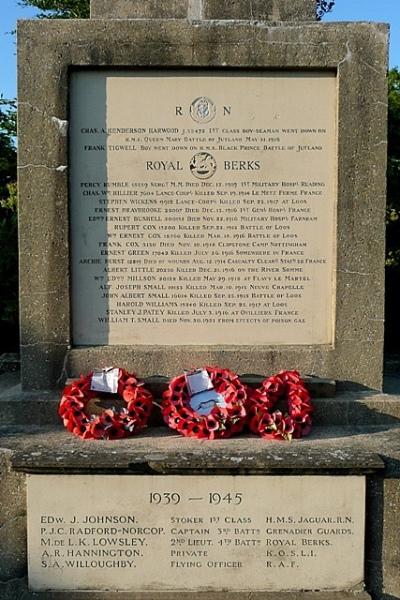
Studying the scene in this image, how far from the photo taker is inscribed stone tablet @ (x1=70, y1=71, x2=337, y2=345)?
3.77 m

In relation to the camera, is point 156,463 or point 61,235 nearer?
point 156,463

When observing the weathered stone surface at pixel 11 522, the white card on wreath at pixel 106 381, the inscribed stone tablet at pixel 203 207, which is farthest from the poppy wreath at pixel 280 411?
the weathered stone surface at pixel 11 522

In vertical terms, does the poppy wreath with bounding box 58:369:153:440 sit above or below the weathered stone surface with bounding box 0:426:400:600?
above

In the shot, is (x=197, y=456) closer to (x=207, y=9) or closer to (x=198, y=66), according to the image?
(x=198, y=66)

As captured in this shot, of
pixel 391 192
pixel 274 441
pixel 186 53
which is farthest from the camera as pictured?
pixel 391 192

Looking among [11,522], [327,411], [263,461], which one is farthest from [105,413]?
[327,411]

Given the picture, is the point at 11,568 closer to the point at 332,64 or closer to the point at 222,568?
the point at 222,568

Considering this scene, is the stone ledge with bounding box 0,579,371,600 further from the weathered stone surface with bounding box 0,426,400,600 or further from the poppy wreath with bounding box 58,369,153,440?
the poppy wreath with bounding box 58,369,153,440

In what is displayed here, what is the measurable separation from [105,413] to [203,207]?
53.0 inches

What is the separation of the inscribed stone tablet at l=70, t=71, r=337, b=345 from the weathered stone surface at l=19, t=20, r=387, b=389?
83 millimetres

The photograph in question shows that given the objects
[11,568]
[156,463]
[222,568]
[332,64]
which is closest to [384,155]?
[332,64]

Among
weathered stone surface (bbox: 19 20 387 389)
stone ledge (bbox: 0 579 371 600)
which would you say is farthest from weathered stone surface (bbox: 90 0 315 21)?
stone ledge (bbox: 0 579 371 600)

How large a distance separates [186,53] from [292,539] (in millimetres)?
2772

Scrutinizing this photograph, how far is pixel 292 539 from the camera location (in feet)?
10.5
